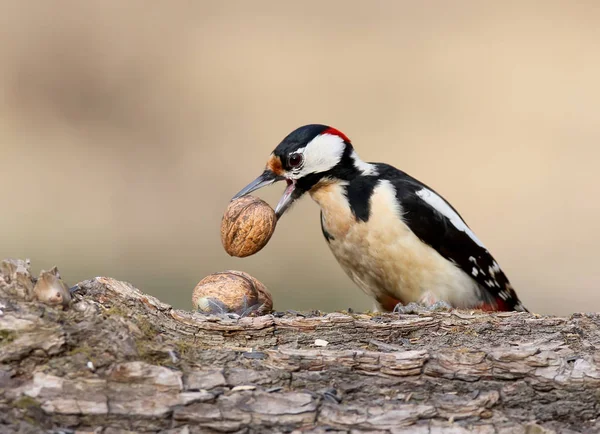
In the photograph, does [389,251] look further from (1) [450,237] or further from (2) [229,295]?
(2) [229,295]

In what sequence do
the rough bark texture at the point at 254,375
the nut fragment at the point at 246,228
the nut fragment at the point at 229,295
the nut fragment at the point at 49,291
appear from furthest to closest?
the nut fragment at the point at 246,228
the nut fragment at the point at 229,295
the nut fragment at the point at 49,291
the rough bark texture at the point at 254,375

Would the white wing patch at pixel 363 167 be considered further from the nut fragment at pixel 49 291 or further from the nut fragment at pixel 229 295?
the nut fragment at pixel 49 291

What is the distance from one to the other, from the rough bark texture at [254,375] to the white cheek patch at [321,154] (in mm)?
1213

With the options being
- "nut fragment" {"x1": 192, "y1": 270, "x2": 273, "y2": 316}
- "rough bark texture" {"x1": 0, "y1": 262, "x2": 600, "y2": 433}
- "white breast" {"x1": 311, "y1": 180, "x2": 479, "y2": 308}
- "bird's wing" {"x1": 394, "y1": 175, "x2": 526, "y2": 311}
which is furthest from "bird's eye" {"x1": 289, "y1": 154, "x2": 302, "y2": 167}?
"rough bark texture" {"x1": 0, "y1": 262, "x2": 600, "y2": 433}

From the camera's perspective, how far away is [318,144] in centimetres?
411

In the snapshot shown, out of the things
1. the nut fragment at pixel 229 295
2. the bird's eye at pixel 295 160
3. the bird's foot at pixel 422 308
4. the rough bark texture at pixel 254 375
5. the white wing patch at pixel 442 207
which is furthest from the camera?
the white wing patch at pixel 442 207

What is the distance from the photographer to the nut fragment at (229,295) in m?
3.31

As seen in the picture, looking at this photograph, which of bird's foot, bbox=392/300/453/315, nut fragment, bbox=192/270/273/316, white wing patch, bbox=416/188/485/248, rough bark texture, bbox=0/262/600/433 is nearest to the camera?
rough bark texture, bbox=0/262/600/433

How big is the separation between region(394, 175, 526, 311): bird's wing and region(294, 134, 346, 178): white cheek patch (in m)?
0.33

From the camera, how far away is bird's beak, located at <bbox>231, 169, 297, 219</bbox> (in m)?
4.05

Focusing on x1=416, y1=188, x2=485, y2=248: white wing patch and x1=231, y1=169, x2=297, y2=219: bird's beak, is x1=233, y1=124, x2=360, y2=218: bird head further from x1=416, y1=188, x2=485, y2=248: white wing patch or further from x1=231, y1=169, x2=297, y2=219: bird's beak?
x1=416, y1=188, x2=485, y2=248: white wing patch

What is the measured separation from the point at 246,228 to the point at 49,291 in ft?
4.66

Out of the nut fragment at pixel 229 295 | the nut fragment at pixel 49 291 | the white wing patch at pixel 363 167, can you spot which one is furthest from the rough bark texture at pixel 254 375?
the white wing patch at pixel 363 167

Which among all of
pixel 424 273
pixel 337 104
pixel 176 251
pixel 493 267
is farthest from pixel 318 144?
pixel 337 104
